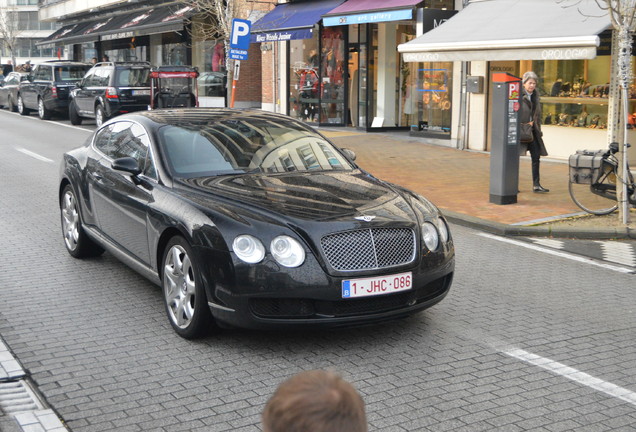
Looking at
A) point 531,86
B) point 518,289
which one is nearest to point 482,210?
point 531,86

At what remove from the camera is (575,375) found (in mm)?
5082

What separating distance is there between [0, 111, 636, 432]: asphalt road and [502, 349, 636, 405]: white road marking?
0.01 metres

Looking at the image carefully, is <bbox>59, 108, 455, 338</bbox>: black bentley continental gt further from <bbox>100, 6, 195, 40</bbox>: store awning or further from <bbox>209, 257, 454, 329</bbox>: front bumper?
<bbox>100, 6, 195, 40</bbox>: store awning

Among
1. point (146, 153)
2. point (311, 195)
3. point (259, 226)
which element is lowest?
point (259, 226)

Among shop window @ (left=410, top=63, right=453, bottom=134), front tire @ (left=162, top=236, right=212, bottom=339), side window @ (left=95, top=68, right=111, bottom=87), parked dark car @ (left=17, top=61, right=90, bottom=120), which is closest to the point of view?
front tire @ (left=162, top=236, right=212, bottom=339)

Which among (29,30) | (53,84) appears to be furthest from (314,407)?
(29,30)

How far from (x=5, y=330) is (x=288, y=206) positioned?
2.21 metres

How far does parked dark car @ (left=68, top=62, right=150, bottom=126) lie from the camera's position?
23578mm

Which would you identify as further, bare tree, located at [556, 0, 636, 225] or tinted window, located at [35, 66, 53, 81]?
tinted window, located at [35, 66, 53, 81]

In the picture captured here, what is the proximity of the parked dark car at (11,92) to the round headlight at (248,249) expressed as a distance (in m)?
30.1

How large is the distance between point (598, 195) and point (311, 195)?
6088 mm

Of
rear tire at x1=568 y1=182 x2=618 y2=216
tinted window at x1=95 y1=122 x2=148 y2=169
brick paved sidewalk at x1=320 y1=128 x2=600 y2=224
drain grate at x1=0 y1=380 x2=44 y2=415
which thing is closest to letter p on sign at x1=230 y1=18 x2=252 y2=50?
brick paved sidewalk at x1=320 y1=128 x2=600 y2=224

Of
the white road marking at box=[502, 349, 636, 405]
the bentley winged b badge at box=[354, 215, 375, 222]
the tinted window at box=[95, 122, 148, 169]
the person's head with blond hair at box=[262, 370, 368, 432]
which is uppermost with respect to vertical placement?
the tinted window at box=[95, 122, 148, 169]

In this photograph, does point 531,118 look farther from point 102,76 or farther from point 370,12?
point 102,76
